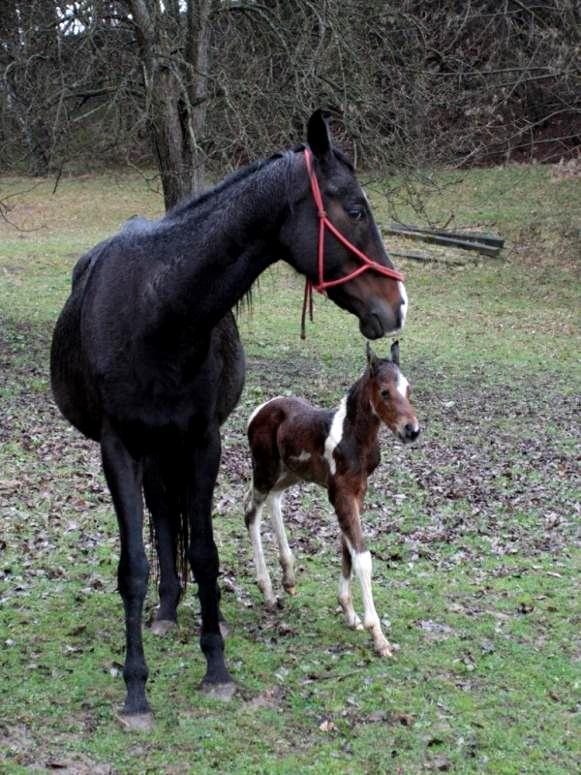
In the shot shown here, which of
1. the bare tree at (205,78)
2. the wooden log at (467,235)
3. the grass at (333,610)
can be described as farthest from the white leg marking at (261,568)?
the wooden log at (467,235)

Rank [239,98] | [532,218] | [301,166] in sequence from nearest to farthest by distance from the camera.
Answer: [301,166] → [239,98] → [532,218]

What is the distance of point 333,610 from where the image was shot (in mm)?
6828

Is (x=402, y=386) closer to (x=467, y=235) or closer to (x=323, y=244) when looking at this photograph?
(x=323, y=244)

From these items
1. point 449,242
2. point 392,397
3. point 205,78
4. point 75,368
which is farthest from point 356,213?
point 449,242

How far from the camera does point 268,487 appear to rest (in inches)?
276

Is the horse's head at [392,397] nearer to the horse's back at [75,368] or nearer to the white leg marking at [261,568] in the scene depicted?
the white leg marking at [261,568]

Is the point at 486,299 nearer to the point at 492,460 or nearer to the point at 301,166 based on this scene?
the point at 492,460

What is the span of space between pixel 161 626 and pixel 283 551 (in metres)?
1.04

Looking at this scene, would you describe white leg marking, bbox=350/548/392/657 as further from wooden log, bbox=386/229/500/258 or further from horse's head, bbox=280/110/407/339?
wooden log, bbox=386/229/500/258

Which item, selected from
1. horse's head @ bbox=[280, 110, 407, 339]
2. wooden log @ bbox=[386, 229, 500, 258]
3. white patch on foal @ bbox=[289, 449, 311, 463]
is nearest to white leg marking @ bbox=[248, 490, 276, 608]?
white patch on foal @ bbox=[289, 449, 311, 463]

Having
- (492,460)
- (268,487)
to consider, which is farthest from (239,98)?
(268,487)

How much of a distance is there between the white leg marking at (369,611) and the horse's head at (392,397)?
0.79 metres

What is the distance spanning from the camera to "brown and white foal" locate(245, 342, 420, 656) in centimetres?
614

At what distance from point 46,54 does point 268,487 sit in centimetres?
894
